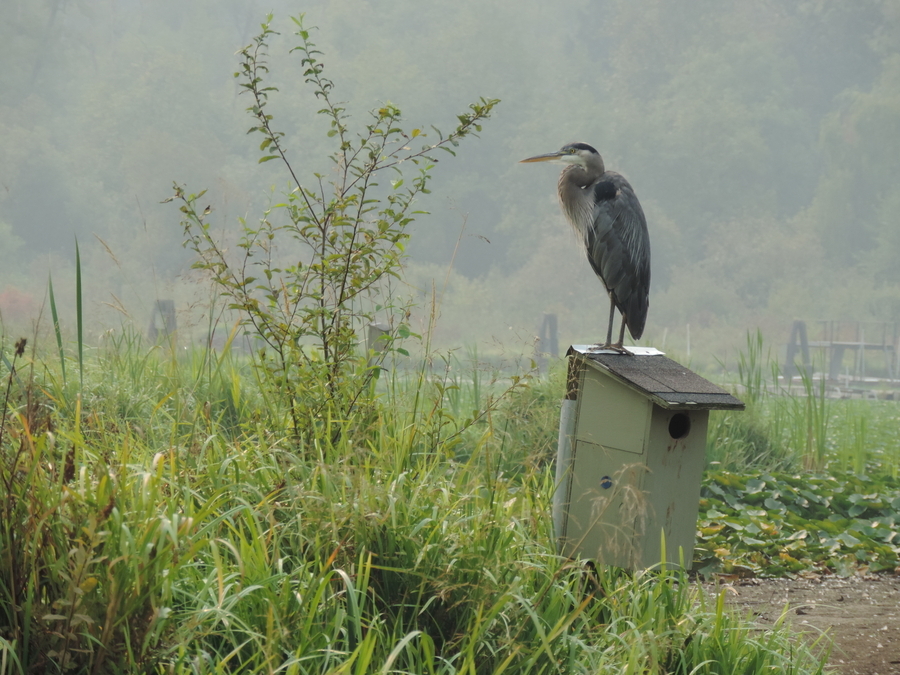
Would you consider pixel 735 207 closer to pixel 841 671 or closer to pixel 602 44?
pixel 602 44

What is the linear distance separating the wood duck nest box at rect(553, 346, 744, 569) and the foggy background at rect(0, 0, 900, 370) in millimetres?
26630

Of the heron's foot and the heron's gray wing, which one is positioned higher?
the heron's gray wing

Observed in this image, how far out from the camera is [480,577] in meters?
1.92

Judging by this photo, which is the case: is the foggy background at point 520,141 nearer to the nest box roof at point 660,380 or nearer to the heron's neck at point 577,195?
the heron's neck at point 577,195

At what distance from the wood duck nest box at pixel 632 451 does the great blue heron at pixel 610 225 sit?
542 mm

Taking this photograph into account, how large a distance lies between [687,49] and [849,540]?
39844mm

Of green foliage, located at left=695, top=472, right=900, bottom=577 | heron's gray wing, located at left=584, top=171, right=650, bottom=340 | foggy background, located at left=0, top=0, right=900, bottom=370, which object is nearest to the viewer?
heron's gray wing, located at left=584, top=171, right=650, bottom=340

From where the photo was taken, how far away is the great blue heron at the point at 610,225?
9.97ft

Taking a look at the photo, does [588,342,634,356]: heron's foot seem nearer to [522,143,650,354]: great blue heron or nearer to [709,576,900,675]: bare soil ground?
[522,143,650,354]: great blue heron

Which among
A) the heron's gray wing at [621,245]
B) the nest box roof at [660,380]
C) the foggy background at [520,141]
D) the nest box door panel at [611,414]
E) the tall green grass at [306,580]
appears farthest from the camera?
the foggy background at [520,141]

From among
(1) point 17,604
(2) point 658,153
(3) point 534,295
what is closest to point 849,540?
(1) point 17,604

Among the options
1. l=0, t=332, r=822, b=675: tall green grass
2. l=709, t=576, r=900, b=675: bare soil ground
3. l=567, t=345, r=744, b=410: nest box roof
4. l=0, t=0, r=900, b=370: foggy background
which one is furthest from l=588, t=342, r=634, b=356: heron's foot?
l=0, t=0, r=900, b=370: foggy background

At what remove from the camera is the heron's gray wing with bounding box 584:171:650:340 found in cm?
303

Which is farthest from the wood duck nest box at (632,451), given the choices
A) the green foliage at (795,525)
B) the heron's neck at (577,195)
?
the green foliage at (795,525)
